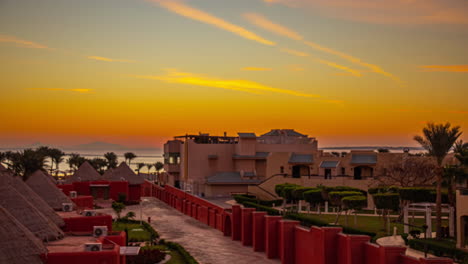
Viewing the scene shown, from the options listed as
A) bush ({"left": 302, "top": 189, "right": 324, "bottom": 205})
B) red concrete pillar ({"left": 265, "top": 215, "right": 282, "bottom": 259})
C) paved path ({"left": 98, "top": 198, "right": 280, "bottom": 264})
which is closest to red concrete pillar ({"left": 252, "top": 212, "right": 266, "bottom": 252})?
paved path ({"left": 98, "top": 198, "right": 280, "bottom": 264})

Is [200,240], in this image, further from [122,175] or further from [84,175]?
[122,175]

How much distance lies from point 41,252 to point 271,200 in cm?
3668

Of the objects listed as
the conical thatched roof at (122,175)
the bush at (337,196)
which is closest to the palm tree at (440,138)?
the bush at (337,196)

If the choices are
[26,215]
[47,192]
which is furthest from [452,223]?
[47,192]

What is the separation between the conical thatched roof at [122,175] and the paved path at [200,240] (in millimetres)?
7201

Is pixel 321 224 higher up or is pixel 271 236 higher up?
pixel 321 224

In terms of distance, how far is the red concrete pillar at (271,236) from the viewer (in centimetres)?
3584

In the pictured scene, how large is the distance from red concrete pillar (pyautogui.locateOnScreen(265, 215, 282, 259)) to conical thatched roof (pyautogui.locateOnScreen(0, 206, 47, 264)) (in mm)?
16377

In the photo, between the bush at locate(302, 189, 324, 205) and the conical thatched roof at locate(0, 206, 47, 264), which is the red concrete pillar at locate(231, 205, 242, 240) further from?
the conical thatched roof at locate(0, 206, 47, 264)

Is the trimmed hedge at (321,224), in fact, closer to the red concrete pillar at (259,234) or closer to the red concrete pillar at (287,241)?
the red concrete pillar at (287,241)

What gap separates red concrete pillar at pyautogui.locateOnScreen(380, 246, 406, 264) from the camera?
23750 millimetres

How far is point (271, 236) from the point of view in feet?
118

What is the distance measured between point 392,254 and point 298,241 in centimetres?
954

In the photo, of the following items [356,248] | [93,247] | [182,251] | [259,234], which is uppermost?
[93,247]
